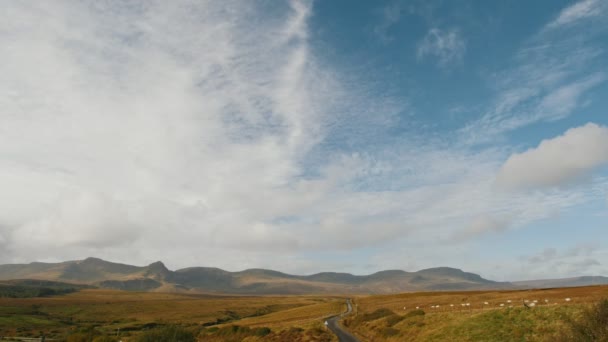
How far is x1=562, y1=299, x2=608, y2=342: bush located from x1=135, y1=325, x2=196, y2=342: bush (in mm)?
48397

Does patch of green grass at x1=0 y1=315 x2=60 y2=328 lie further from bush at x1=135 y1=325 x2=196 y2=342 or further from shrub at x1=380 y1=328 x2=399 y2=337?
shrub at x1=380 y1=328 x2=399 y2=337

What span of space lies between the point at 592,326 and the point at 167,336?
51.7m

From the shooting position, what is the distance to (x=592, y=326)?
30.3 meters

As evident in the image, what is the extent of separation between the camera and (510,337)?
1591 inches

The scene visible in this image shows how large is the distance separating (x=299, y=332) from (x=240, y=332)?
767 inches

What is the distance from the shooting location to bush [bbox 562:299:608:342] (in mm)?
29312

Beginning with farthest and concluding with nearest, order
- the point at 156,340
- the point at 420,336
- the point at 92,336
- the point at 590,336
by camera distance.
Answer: the point at 92,336
the point at 156,340
the point at 420,336
the point at 590,336

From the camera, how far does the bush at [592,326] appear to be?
2931cm

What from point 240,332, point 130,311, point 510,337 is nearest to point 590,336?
point 510,337

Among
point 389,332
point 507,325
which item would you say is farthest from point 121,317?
point 507,325

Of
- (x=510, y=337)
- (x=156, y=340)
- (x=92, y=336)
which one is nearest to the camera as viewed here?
(x=510, y=337)

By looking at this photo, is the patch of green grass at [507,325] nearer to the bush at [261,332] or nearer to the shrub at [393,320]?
the shrub at [393,320]

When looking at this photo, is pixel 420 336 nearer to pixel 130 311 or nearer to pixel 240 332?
pixel 240 332

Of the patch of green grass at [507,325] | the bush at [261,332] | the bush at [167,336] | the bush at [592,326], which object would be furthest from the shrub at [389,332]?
the bush at [167,336]
